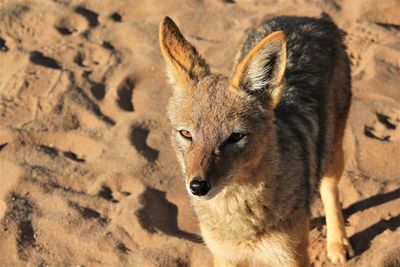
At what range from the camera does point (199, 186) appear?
3.66 m

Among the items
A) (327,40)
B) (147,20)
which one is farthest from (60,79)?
(327,40)

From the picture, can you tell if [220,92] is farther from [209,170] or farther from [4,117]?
[4,117]

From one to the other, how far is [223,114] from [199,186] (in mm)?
619

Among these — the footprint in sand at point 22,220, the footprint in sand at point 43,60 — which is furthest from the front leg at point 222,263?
the footprint in sand at point 43,60

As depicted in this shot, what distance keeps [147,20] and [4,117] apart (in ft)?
9.40

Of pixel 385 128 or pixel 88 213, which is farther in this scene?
pixel 385 128

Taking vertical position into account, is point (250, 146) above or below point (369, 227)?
above

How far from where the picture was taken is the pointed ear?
3.78m

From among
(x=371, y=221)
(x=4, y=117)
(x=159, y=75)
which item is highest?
(x=371, y=221)

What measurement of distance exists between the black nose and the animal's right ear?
0.94 m

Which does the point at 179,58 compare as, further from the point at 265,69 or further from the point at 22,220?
the point at 22,220

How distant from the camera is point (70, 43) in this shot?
849 centimetres

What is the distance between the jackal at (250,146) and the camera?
3883 millimetres

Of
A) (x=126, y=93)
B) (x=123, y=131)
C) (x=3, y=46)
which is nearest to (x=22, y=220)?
(x=123, y=131)
